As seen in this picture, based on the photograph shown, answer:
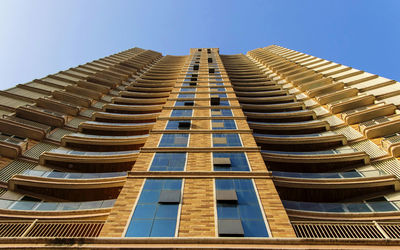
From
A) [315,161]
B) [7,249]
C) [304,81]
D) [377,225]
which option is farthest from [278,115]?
[7,249]

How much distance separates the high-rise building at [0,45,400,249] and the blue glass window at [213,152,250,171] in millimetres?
112

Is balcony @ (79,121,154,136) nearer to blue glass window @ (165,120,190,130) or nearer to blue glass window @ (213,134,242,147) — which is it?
blue glass window @ (165,120,190,130)

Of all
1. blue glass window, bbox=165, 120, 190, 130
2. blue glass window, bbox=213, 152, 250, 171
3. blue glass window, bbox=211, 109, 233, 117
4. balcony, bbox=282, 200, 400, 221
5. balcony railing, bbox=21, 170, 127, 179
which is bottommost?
balcony, bbox=282, 200, 400, 221

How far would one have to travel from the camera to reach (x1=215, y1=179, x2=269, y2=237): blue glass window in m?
9.53

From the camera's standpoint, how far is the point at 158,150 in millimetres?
15586

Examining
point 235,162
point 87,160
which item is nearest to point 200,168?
point 235,162

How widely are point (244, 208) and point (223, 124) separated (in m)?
9.90

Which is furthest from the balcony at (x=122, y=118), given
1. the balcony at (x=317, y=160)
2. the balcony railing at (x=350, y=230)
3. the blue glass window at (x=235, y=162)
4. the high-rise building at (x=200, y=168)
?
the balcony railing at (x=350, y=230)

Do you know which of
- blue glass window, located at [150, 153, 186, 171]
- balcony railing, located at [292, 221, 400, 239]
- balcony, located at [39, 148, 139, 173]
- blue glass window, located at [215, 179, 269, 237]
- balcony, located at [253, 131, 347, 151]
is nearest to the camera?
balcony railing, located at [292, 221, 400, 239]

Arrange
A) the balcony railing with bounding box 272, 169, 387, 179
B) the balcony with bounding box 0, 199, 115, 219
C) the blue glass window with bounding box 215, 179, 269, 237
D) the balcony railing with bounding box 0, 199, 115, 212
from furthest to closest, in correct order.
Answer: the balcony railing with bounding box 272, 169, 387, 179 < the balcony railing with bounding box 0, 199, 115, 212 < the balcony with bounding box 0, 199, 115, 219 < the blue glass window with bounding box 215, 179, 269, 237

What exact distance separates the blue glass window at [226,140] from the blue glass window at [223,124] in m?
1.53

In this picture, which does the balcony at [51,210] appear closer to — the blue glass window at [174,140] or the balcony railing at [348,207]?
the blue glass window at [174,140]

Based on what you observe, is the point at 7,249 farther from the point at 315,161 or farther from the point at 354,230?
the point at 315,161

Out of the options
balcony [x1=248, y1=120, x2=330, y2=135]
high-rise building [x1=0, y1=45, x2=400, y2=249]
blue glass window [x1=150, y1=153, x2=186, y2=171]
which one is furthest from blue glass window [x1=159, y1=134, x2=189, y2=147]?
balcony [x1=248, y1=120, x2=330, y2=135]
